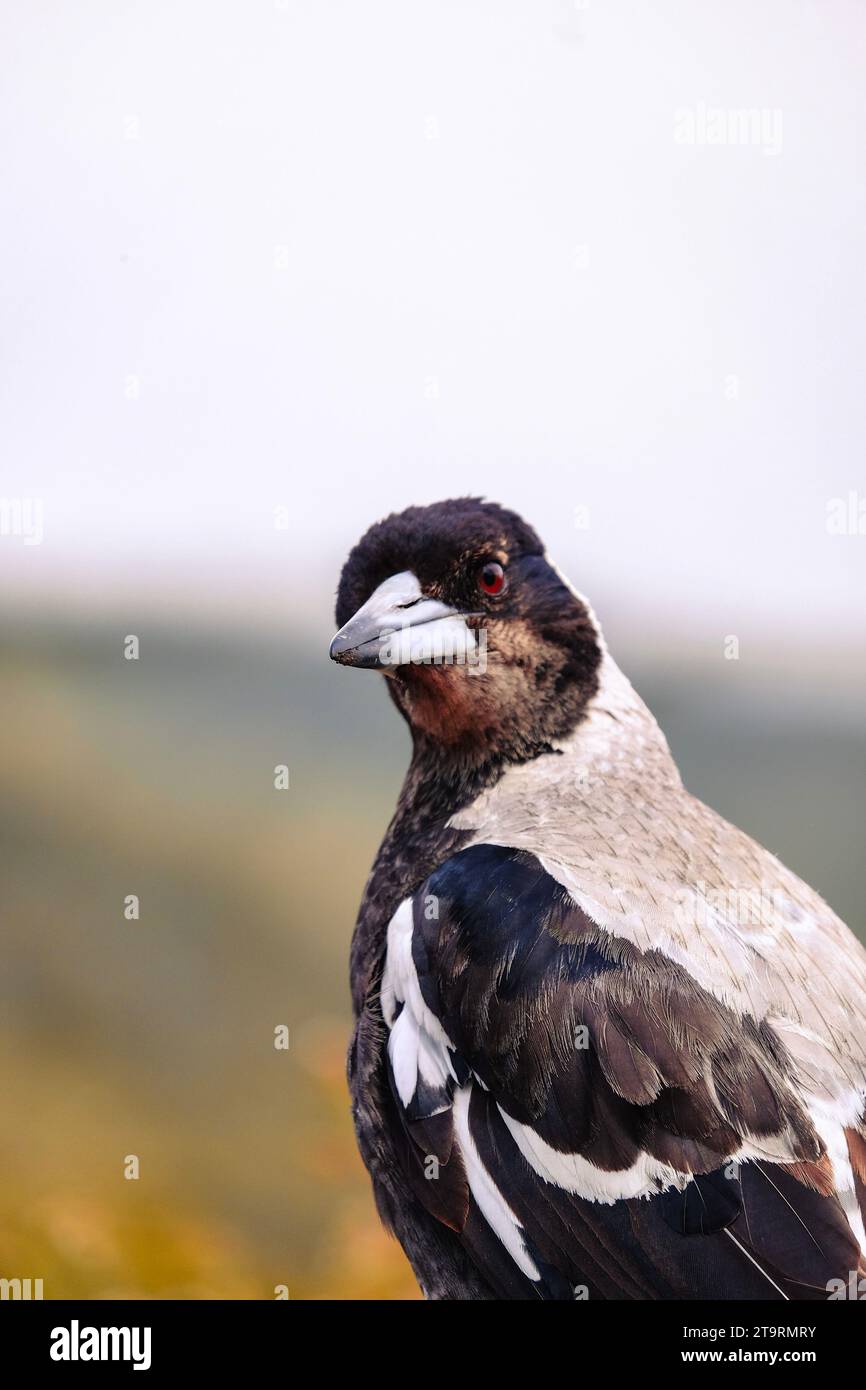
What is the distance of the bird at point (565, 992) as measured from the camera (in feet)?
4.20

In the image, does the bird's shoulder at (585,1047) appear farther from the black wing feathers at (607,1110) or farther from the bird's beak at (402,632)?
the bird's beak at (402,632)

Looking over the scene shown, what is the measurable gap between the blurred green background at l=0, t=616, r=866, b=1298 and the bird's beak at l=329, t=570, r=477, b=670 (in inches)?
25.2

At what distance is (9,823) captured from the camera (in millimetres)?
2410

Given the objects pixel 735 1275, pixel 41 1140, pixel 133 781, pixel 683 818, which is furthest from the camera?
pixel 133 781

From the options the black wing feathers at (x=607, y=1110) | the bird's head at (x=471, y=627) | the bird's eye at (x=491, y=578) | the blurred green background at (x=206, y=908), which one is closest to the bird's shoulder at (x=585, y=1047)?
the black wing feathers at (x=607, y=1110)

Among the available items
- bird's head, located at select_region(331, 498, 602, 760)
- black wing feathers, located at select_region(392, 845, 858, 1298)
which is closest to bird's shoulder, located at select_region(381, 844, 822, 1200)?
black wing feathers, located at select_region(392, 845, 858, 1298)

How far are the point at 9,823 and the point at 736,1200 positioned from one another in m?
1.65

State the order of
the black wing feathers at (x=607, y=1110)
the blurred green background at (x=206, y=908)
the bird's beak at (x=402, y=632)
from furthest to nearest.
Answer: the blurred green background at (x=206, y=908) < the bird's beak at (x=402, y=632) < the black wing feathers at (x=607, y=1110)

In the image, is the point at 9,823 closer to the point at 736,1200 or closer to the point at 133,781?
the point at 133,781

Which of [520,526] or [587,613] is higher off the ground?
[520,526]

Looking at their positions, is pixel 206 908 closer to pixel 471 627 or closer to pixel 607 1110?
pixel 471 627

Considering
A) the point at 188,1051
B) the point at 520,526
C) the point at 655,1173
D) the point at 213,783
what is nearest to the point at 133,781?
the point at 213,783

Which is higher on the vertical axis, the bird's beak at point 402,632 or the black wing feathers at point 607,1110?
the bird's beak at point 402,632

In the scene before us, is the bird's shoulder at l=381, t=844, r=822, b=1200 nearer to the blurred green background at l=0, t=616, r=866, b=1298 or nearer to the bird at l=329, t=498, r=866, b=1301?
the bird at l=329, t=498, r=866, b=1301
